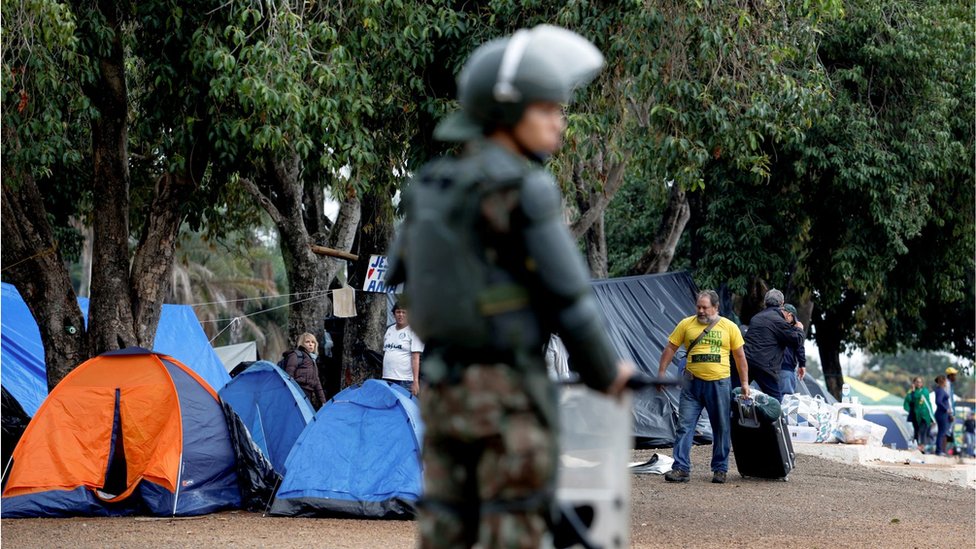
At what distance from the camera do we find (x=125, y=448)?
368 inches

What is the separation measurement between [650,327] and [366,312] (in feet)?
12.5

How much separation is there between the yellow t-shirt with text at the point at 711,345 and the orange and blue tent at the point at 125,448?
4056mm

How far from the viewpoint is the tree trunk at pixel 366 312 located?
49.5ft

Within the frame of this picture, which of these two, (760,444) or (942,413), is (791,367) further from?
(942,413)

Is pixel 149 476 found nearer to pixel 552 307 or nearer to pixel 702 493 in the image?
pixel 702 493

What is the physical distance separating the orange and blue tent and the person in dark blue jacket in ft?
18.9

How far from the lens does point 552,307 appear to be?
311cm

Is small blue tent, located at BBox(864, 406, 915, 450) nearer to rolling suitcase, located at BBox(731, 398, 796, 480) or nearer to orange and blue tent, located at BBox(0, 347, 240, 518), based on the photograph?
rolling suitcase, located at BBox(731, 398, 796, 480)

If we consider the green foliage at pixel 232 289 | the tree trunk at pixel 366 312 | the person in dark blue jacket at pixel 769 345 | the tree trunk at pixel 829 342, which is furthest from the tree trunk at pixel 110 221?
the green foliage at pixel 232 289

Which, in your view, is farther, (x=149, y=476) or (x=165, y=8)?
(x=165, y=8)

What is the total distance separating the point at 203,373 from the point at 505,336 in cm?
1621

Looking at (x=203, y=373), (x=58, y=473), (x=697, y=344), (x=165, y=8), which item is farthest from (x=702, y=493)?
(x=203, y=373)

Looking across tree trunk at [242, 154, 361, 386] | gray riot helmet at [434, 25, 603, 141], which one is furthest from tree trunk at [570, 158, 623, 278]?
gray riot helmet at [434, 25, 603, 141]

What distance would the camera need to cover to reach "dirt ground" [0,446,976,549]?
26.0 feet
